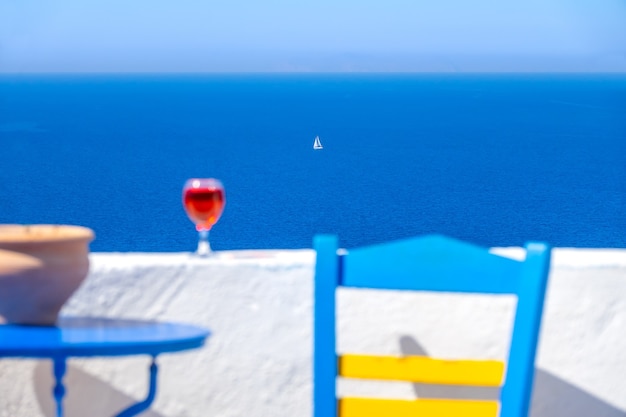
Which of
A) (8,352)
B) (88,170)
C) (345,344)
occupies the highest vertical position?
(8,352)

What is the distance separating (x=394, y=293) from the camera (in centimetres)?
238

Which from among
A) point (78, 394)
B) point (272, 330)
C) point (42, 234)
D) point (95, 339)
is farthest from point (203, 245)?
point (95, 339)

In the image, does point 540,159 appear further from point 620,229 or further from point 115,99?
point 115,99

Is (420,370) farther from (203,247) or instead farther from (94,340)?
(203,247)

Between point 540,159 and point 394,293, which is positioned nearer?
point 394,293

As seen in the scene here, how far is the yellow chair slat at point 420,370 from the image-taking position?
175 cm

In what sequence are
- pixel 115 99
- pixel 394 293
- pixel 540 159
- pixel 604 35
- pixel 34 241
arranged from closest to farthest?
pixel 34 241
pixel 394 293
pixel 540 159
pixel 115 99
pixel 604 35

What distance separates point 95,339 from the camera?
70.6 inches

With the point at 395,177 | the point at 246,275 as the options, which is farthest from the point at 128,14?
the point at 246,275

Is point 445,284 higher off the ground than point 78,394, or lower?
higher

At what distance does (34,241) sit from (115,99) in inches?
3748

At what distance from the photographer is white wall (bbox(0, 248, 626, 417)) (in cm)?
238

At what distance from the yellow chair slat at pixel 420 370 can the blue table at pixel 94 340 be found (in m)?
0.27

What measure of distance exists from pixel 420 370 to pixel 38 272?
0.65m
